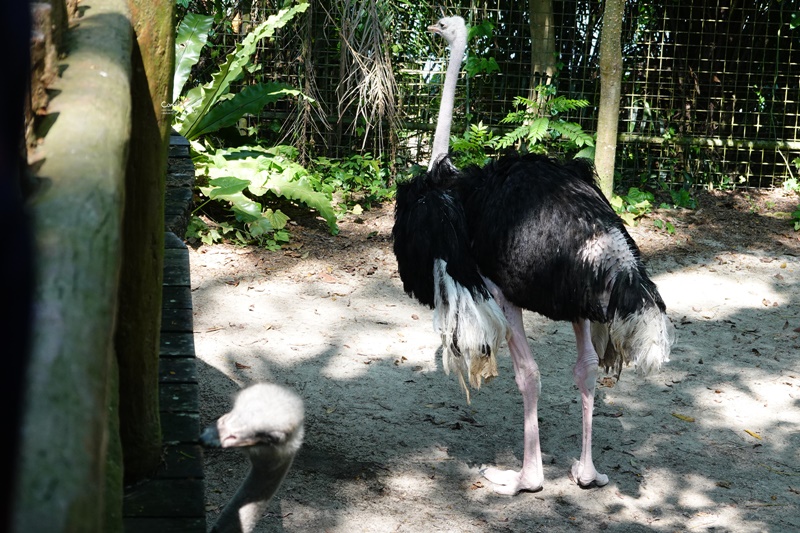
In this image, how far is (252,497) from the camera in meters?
2.53

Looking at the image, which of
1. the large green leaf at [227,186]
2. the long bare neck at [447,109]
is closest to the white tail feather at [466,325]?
the long bare neck at [447,109]

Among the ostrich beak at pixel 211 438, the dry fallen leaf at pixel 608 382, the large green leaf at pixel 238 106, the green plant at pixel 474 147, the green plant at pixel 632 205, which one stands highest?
the large green leaf at pixel 238 106

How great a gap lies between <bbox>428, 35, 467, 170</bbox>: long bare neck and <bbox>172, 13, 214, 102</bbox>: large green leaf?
284cm

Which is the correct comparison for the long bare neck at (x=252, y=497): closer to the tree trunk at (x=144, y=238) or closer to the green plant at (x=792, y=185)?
the tree trunk at (x=144, y=238)

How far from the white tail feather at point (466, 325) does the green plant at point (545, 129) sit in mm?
3905

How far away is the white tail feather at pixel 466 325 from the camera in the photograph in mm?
4160

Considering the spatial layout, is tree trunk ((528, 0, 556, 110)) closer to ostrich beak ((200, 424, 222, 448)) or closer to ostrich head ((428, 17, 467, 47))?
ostrich head ((428, 17, 467, 47))

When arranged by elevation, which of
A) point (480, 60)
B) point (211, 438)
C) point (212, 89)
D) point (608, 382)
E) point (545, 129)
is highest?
point (480, 60)

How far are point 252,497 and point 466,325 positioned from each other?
1795 mm

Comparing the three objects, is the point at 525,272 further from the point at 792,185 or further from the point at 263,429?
the point at 792,185

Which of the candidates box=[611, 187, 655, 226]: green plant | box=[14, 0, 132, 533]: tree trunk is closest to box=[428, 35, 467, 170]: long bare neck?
box=[611, 187, 655, 226]: green plant

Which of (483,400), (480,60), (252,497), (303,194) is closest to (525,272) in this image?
(483,400)

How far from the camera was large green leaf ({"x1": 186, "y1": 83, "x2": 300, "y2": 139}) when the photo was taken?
24.7 feet

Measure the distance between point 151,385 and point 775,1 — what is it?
8.25m
